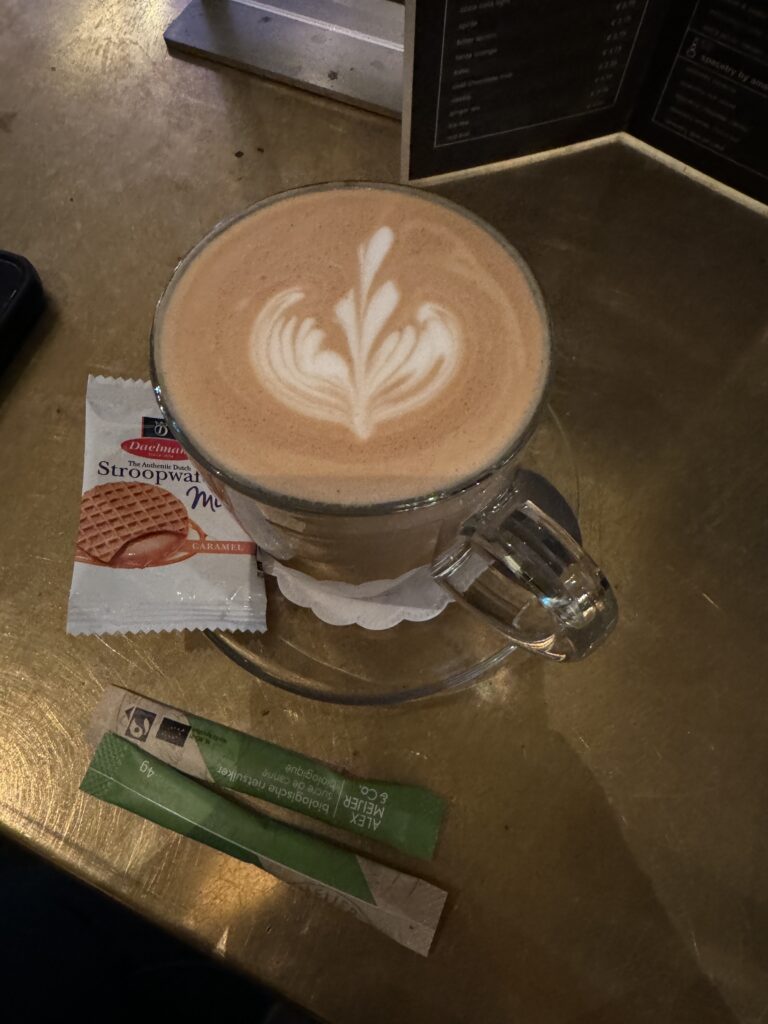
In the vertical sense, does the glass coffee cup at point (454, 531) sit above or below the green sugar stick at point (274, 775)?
above

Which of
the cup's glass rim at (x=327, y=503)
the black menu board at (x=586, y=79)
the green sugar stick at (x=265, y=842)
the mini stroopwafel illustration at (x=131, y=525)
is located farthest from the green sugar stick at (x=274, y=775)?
the black menu board at (x=586, y=79)

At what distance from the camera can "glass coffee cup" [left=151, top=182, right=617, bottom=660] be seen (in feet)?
1.60

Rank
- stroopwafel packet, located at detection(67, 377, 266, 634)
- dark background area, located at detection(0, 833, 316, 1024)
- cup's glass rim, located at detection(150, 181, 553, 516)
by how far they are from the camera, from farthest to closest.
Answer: dark background area, located at detection(0, 833, 316, 1024) → stroopwafel packet, located at detection(67, 377, 266, 634) → cup's glass rim, located at detection(150, 181, 553, 516)

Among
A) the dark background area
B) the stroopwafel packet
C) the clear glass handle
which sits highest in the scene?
the clear glass handle

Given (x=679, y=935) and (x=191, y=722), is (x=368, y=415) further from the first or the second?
(x=679, y=935)

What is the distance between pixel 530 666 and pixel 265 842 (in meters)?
0.24

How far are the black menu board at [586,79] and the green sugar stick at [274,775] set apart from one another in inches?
23.8

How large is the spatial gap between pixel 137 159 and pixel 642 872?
89 cm

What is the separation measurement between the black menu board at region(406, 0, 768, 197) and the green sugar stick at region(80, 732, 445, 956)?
0.65m

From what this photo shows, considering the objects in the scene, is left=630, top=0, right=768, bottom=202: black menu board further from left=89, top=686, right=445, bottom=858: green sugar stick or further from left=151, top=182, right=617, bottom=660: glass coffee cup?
left=89, top=686, right=445, bottom=858: green sugar stick

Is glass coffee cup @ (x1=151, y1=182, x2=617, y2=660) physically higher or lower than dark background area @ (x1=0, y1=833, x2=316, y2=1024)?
higher

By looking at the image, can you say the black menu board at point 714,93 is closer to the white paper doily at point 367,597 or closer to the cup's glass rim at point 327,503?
the cup's glass rim at point 327,503

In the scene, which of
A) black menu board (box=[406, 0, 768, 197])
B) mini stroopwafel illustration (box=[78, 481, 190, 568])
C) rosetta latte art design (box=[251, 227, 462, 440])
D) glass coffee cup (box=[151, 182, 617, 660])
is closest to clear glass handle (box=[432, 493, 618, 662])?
glass coffee cup (box=[151, 182, 617, 660])

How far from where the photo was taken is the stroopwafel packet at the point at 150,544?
0.62m
